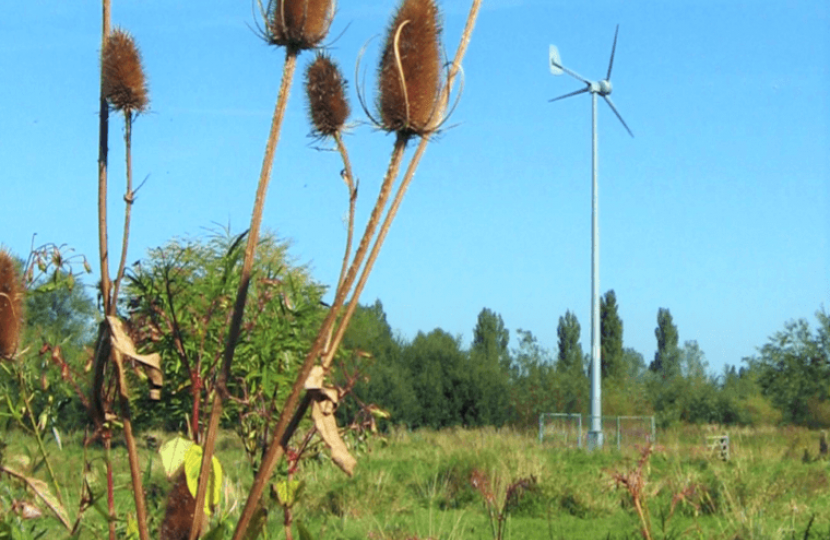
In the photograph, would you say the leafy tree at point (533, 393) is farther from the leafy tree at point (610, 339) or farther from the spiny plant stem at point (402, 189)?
the spiny plant stem at point (402, 189)

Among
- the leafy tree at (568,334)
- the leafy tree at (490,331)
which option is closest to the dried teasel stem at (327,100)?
the leafy tree at (490,331)

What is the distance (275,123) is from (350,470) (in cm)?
47

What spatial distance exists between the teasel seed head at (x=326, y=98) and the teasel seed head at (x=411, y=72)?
150 millimetres

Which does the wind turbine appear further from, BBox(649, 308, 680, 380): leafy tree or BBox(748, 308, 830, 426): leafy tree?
BBox(649, 308, 680, 380): leafy tree

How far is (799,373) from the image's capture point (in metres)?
33.7

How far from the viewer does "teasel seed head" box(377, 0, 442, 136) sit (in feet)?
4.04

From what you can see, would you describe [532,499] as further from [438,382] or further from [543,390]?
[543,390]

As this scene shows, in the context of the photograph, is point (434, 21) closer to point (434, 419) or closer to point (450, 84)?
point (450, 84)

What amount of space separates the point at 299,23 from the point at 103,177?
1.31 feet

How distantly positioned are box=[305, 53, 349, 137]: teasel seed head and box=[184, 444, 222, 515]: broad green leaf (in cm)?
52

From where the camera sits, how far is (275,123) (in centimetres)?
130

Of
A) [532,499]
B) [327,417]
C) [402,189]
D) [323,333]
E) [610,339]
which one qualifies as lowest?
[532,499]

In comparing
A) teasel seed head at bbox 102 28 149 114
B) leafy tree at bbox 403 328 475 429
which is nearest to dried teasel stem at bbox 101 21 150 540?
teasel seed head at bbox 102 28 149 114

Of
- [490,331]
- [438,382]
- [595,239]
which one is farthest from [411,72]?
[490,331]
